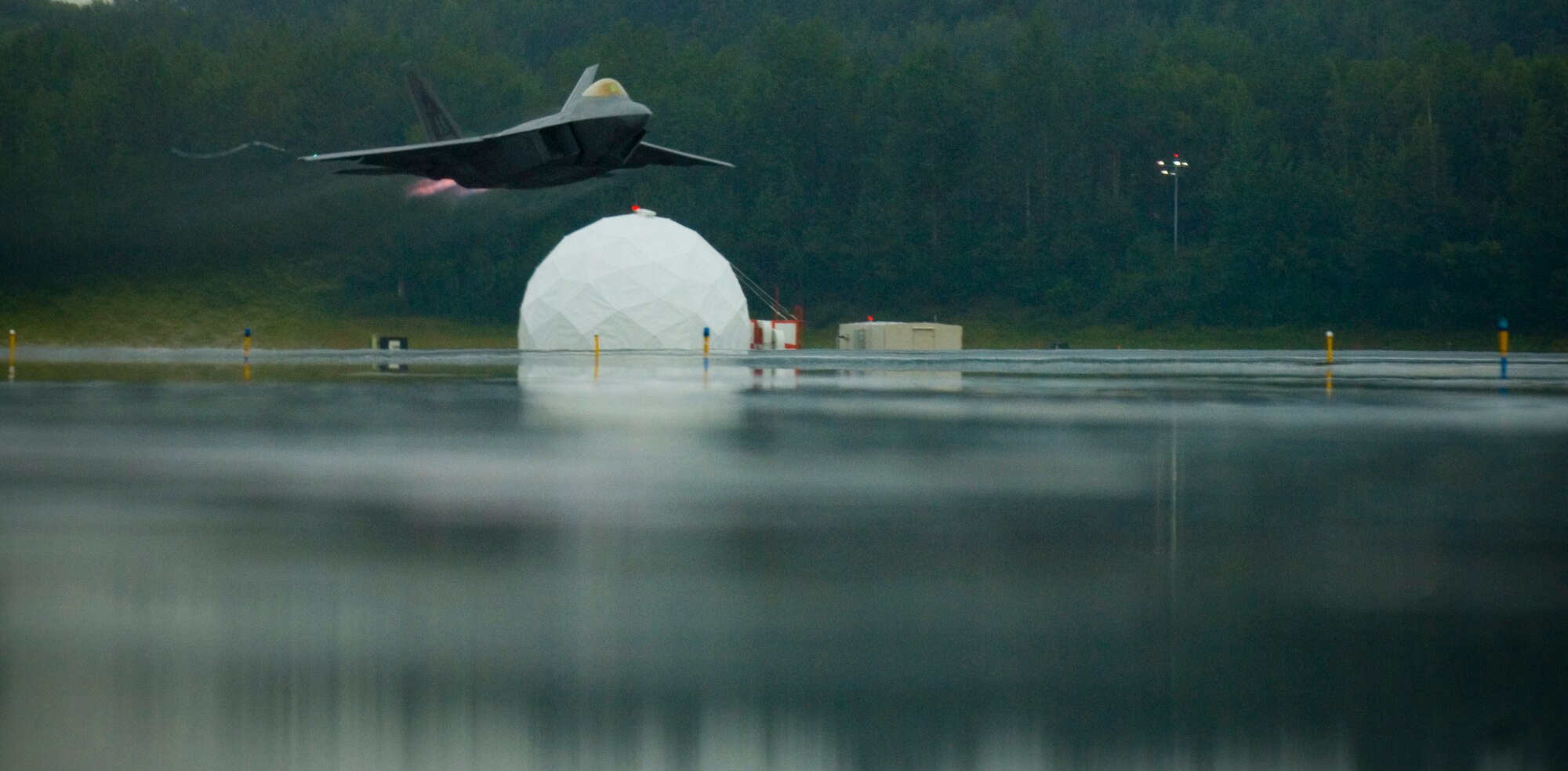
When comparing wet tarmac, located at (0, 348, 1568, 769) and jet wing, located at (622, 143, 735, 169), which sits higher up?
jet wing, located at (622, 143, 735, 169)

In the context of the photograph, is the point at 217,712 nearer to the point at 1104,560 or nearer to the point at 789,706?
the point at 789,706

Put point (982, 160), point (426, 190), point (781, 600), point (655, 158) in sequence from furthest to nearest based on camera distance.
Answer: point (982, 160) < point (426, 190) < point (655, 158) < point (781, 600)

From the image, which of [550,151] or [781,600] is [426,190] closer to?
[550,151]

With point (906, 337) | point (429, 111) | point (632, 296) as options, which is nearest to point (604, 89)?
point (429, 111)

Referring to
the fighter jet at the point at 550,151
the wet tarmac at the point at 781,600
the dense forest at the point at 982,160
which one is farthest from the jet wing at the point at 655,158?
the dense forest at the point at 982,160

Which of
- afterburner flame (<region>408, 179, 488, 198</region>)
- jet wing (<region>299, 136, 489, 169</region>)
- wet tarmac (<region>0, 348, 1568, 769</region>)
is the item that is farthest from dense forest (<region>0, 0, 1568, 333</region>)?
wet tarmac (<region>0, 348, 1568, 769</region>)

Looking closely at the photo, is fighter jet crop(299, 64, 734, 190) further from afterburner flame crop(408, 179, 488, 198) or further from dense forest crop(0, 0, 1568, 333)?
dense forest crop(0, 0, 1568, 333)

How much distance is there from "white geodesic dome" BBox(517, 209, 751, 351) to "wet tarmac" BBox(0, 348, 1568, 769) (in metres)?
40.6

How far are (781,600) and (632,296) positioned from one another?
51.2m

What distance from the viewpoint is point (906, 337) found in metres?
60.8

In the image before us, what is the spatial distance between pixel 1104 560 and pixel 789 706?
11.9 ft

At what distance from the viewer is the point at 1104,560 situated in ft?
28.3

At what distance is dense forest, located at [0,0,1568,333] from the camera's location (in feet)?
267

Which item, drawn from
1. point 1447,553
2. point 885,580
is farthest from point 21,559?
point 1447,553
